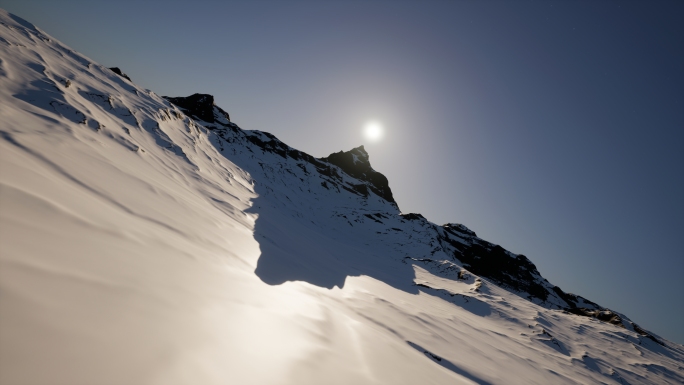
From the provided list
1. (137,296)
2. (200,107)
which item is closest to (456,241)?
(137,296)

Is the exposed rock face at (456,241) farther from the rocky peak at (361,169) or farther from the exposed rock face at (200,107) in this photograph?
the rocky peak at (361,169)

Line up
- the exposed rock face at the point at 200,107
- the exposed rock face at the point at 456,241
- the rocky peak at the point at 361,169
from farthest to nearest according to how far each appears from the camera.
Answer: the rocky peak at the point at 361,169
the exposed rock face at the point at 200,107
the exposed rock face at the point at 456,241

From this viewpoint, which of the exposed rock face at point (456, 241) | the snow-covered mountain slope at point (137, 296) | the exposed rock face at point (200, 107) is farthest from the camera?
the exposed rock face at point (200, 107)

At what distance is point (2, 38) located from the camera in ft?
45.9

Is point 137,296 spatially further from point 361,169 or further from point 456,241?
point 361,169

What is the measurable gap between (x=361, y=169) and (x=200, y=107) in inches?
2075

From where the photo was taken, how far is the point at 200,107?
65188 millimetres

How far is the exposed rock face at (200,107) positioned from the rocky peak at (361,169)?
38756mm

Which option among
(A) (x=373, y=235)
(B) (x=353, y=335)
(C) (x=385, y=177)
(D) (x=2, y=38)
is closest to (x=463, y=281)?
(A) (x=373, y=235)

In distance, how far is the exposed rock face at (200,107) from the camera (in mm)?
63016

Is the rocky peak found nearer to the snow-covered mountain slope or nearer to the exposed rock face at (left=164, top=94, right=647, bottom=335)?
the exposed rock face at (left=164, top=94, right=647, bottom=335)

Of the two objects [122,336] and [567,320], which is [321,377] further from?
[567,320]

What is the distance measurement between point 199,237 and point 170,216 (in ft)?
3.37

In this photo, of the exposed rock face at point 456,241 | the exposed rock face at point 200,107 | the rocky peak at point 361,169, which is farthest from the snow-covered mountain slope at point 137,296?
the rocky peak at point 361,169
